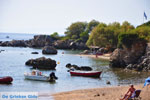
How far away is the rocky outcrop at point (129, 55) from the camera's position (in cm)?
5880

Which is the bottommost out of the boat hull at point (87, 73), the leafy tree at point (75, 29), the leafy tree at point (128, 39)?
the boat hull at point (87, 73)

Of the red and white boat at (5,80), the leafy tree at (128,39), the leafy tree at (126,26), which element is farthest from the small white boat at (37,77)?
the leafy tree at (126,26)

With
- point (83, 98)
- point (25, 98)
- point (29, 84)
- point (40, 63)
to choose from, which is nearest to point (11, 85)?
point (29, 84)

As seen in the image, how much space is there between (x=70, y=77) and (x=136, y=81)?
38.2 feet

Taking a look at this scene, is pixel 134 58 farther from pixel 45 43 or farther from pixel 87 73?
pixel 45 43

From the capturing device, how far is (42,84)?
40.5m

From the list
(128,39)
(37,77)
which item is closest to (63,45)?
(128,39)

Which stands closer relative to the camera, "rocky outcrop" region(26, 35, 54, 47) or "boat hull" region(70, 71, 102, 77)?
"boat hull" region(70, 71, 102, 77)

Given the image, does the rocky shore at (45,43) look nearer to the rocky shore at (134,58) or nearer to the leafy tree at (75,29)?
the leafy tree at (75,29)

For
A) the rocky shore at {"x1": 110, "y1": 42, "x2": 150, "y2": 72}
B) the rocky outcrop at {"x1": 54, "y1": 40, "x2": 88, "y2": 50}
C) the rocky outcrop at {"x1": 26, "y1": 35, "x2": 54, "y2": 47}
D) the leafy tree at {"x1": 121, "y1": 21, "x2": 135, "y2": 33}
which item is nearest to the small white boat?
the rocky shore at {"x1": 110, "y1": 42, "x2": 150, "y2": 72}

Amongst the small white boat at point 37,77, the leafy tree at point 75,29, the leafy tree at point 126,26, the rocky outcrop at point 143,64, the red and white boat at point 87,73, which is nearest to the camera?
the small white boat at point 37,77

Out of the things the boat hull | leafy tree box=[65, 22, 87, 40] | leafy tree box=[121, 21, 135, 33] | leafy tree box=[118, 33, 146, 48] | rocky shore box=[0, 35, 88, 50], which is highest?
leafy tree box=[65, 22, 87, 40]

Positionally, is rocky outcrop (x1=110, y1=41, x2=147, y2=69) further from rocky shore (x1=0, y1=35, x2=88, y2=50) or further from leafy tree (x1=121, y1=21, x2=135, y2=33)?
rocky shore (x1=0, y1=35, x2=88, y2=50)

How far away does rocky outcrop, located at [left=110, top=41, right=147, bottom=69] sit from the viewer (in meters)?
58.8
